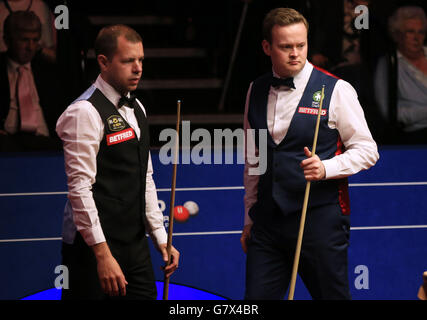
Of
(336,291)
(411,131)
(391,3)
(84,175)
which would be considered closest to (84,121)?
(84,175)

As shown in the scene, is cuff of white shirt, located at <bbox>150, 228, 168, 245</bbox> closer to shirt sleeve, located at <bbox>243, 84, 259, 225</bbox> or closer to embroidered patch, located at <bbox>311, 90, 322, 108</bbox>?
shirt sleeve, located at <bbox>243, 84, 259, 225</bbox>

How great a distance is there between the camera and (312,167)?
2.81 metres

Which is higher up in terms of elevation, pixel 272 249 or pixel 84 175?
pixel 84 175

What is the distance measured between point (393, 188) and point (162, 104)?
7.84 ft

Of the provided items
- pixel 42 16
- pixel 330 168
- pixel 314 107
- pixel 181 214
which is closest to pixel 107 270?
pixel 330 168

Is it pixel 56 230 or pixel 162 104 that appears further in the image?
pixel 162 104

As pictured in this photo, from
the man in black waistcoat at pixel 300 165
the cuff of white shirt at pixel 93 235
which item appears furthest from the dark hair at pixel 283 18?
the cuff of white shirt at pixel 93 235

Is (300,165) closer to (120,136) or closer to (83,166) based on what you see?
(120,136)

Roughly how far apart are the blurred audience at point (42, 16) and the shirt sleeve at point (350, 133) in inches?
101

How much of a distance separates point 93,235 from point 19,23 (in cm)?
259

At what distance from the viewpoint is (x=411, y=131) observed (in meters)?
4.98

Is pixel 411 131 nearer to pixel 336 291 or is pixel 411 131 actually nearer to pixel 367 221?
pixel 367 221

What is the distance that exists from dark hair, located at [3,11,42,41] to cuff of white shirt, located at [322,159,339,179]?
2723 millimetres

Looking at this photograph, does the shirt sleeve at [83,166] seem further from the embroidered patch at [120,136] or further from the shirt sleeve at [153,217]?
the shirt sleeve at [153,217]
